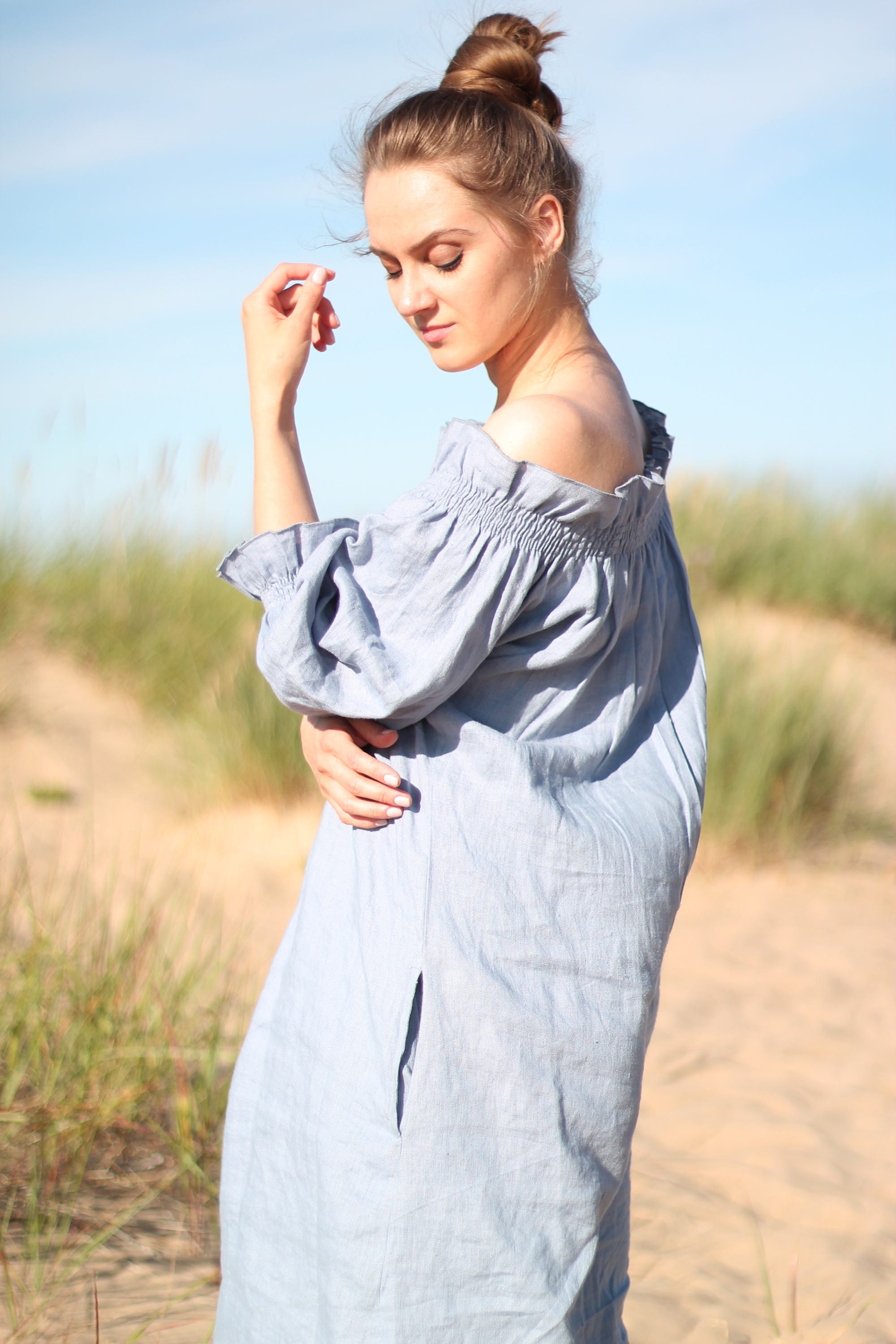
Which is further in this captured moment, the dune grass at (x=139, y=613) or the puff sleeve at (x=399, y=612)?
the dune grass at (x=139, y=613)

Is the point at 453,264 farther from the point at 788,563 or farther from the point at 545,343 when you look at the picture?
the point at 788,563

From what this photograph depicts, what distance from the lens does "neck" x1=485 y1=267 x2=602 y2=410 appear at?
140 centimetres

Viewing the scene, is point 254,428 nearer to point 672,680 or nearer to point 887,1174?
point 672,680

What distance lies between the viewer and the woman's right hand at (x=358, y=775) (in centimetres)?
130

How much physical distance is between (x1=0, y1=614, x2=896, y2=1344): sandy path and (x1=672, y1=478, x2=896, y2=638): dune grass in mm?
1968

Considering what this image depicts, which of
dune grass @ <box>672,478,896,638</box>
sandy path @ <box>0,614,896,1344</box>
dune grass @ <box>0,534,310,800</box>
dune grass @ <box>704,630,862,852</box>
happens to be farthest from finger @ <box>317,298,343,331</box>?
dune grass @ <box>672,478,896,638</box>

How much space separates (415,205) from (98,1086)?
6.26 feet

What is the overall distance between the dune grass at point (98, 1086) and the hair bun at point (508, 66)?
185 centimetres

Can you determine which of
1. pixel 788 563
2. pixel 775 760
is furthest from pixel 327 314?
pixel 788 563

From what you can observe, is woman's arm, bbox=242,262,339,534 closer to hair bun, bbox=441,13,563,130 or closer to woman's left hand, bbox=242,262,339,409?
woman's left hand, bbox=242,262,339,409

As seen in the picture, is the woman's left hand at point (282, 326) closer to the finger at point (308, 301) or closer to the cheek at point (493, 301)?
the finger at point (308, 301)

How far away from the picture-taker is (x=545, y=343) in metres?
1.41

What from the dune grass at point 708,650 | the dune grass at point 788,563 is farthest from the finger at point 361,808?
the dune grass at point 788,563

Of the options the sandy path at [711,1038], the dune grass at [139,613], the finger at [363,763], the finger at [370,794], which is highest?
the finger at [363,763]
